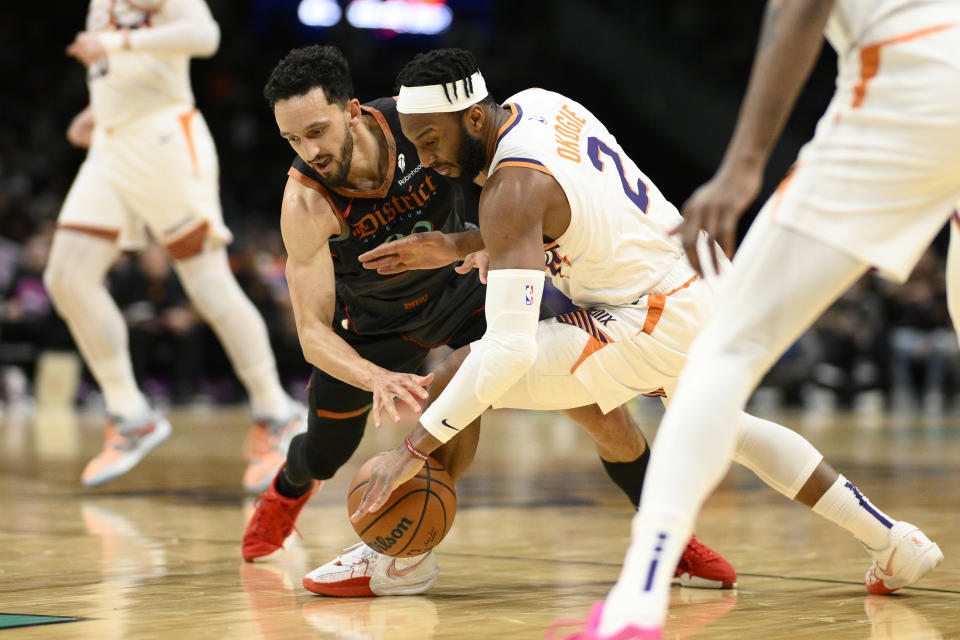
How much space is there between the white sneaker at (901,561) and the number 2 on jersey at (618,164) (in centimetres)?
119

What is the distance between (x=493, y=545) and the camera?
453 centimetres

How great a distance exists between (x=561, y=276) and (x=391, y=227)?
607 mm

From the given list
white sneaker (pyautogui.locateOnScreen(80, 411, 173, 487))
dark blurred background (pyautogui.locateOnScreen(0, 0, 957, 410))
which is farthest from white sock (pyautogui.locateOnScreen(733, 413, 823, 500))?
dark blurred background (pyautogui.locateOnScreen(0, 0, 957, 410))

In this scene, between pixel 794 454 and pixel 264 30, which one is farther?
pixel 264 30

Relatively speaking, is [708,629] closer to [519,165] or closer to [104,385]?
[519,165]

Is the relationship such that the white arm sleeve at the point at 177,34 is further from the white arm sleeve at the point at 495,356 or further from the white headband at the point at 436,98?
the white arm sleeve at the point at 495,356

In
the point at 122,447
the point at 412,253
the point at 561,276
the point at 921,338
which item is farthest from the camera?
the point at 921,338

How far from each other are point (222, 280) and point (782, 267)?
4.64 m

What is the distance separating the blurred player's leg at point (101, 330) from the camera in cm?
650

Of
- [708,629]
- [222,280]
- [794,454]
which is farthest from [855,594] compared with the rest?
[222,280]

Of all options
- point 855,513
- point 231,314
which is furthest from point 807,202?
point 231,314

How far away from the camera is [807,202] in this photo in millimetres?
2398

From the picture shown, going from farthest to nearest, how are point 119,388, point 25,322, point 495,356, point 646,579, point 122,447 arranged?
point 25,322, point 119,388, point 122,447, point 495,356, point 646,579

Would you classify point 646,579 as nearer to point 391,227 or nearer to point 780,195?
point 780,195
